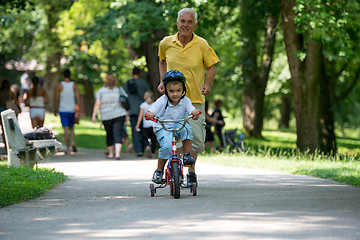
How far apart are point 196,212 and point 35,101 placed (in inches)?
483

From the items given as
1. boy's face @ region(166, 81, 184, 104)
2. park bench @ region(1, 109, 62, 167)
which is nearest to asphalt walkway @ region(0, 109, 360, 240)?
boy's face @ region(166, 81, 184, 104)

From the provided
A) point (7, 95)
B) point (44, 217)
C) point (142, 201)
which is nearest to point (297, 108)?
point (7, 95)

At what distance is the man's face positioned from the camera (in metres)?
9.16

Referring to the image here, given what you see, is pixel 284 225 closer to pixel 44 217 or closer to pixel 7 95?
pixel 44 217

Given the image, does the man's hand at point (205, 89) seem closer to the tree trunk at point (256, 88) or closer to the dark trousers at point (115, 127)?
the dark trousers at point (115, 127)

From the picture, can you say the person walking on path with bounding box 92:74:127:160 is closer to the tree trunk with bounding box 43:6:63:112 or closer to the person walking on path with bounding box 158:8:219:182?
the person walking on path with bounding box 158:8:219:182

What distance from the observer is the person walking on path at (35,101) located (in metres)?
18.6

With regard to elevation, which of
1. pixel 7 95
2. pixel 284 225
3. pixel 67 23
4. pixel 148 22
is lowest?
pixel 284 225

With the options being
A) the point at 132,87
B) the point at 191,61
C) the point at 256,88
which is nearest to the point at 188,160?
the point at 191,61

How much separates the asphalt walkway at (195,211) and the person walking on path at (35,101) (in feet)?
25.4

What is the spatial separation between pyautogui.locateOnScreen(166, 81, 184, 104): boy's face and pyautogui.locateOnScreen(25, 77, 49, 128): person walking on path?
34.8 ft

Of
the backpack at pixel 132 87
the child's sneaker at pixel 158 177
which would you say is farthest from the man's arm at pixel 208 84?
the backpack at pixel 132 87

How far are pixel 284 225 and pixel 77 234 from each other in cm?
169

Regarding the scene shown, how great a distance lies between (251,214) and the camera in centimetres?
688
